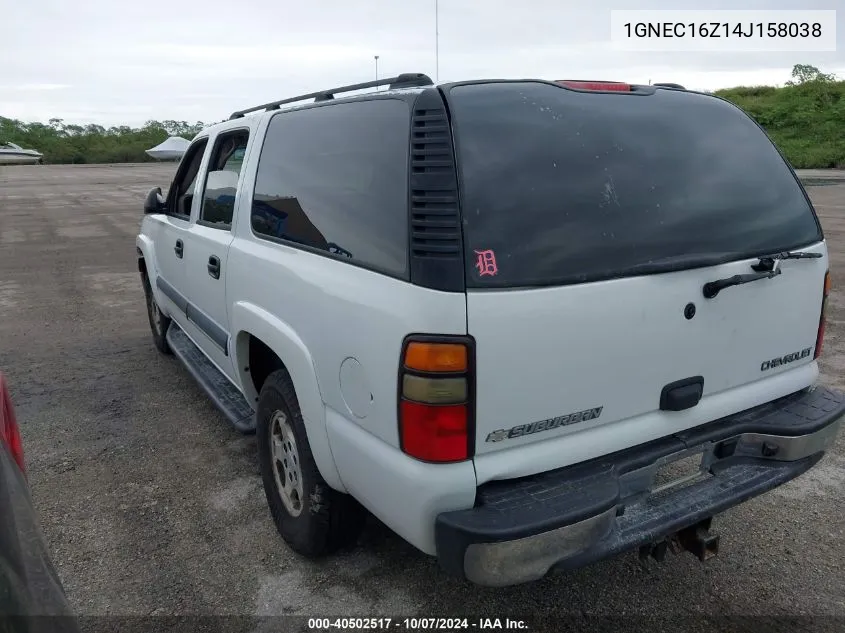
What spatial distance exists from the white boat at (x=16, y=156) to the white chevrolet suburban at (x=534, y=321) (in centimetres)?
7617

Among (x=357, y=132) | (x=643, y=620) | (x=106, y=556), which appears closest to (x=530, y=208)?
(x=357, y=132)

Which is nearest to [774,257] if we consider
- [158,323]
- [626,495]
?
[626,495]

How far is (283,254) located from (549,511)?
4.92ft

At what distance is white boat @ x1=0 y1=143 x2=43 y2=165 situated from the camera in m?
66.5

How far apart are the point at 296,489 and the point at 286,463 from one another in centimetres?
12

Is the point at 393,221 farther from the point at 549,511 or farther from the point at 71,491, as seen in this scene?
the point at 71,491

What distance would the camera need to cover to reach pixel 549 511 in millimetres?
2039

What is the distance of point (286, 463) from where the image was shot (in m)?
2.96

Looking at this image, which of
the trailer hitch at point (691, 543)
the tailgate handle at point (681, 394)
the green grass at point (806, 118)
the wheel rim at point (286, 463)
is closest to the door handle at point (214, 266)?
the wheel rim at point (286, 463)

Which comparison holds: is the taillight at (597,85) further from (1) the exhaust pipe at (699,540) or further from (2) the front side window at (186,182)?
(2) the front side window at (186,182)

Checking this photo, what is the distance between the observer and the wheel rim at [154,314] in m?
5.62

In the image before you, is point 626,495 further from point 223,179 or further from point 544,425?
point 223,179

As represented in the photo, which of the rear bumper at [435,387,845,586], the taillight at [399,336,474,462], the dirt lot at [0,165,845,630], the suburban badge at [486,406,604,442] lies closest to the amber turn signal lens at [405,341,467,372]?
the taillight at [399,336,474,462]

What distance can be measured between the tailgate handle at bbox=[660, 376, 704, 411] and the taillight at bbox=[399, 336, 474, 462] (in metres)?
0.76
